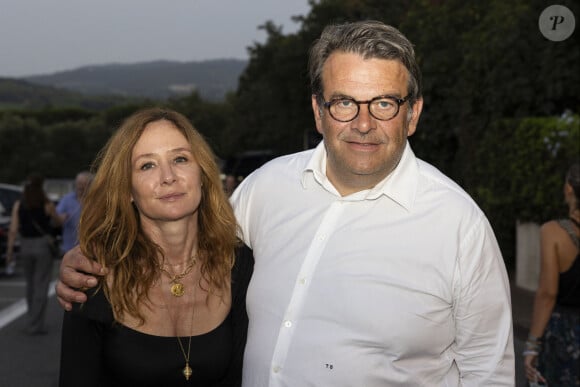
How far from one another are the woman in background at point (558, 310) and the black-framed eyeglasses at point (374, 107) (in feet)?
6.87

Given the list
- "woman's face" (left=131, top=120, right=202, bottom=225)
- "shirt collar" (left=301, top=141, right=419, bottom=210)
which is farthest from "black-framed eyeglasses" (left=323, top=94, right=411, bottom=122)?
"woman's face" (left=131, top=120, right=202, bottom=225)

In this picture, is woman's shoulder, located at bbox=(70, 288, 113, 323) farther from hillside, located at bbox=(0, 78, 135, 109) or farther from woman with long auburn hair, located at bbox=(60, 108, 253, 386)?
hillside, located at bbox=(0, 78, 135, 109)

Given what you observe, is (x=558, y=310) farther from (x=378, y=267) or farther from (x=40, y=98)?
(x=40, y=98)

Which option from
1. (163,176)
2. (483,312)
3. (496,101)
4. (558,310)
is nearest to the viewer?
(483,312)

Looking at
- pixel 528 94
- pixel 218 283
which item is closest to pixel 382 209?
pixel 218 283

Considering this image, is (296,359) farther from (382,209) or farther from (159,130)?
(159,130)

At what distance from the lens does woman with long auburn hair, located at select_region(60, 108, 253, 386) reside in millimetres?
3311

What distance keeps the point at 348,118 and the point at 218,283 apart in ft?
3.24

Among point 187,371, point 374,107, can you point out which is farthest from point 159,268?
point 374,107

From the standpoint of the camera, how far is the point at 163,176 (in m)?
3.48

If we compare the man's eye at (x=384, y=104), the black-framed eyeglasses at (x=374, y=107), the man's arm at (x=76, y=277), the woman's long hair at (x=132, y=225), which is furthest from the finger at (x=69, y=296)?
the man's eye at (x=384, y=104)

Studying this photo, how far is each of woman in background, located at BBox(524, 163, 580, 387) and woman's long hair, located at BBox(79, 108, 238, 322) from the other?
2.06 m

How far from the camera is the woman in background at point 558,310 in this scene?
4738 mm

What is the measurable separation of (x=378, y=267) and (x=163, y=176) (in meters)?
1.00
